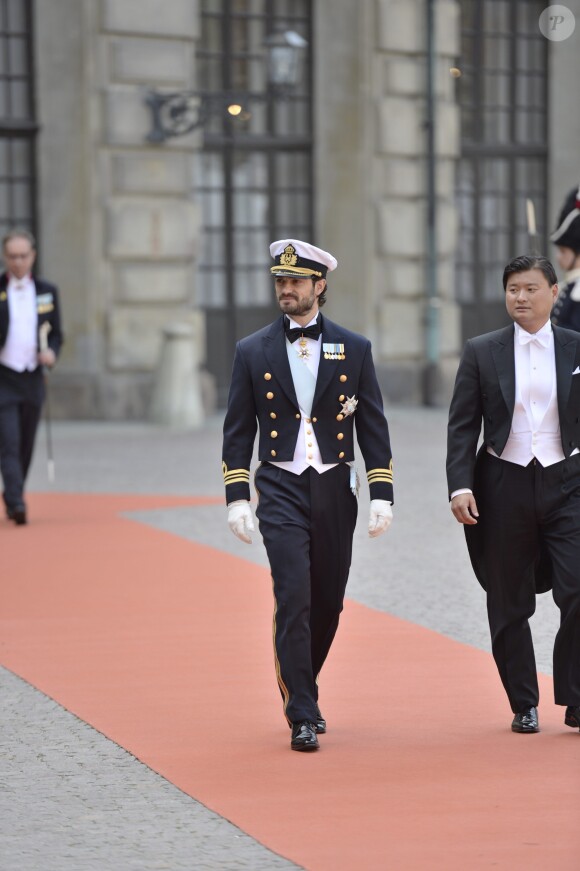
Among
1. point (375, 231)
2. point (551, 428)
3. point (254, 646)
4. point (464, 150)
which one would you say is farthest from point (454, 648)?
point (464, 150)

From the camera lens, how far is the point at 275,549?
21.7ft

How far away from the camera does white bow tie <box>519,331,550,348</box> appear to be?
6699 mm

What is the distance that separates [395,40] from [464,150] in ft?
7.05

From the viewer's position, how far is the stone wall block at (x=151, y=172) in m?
20.0

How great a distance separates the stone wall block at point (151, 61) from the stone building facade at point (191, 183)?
19 mm

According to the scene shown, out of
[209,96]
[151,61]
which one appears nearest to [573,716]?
[209,96]

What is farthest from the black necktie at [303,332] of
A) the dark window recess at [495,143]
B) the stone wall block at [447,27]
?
the dark window recess at [495,143]

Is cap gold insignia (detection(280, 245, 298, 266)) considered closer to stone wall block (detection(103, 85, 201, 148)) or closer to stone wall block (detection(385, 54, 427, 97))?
stone wall block (detection(103, 85, 201, 148))

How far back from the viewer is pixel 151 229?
20297 millimetres

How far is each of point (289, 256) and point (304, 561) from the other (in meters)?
1.09

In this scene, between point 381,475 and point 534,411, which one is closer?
point 534,411

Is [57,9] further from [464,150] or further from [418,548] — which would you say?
[418,548]

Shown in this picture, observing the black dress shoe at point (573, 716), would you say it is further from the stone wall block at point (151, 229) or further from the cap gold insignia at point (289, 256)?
the stone wall block at point (151, 229)

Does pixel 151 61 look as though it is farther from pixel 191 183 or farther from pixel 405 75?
pixel 405 75
